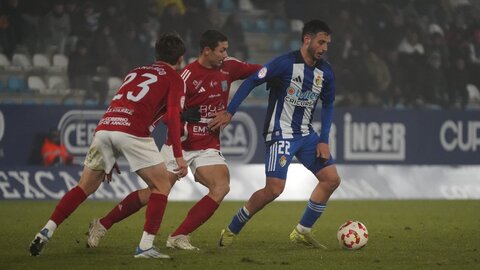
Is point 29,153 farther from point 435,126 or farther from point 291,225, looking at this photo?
point 435,126

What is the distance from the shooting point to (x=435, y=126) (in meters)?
17.5

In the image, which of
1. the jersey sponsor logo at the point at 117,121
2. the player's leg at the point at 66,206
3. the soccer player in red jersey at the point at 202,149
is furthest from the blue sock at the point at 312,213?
the jersey sponsor logo at the point at 117,121

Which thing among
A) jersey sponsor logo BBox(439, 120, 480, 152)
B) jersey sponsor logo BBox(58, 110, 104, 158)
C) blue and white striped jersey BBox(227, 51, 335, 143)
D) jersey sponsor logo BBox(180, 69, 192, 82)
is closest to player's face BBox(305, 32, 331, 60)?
blue and white striped jersey BBox(227, 51, 335, 143)

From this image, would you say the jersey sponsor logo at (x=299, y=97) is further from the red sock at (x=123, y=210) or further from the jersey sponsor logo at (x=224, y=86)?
the red sock at (x=123, y=210)

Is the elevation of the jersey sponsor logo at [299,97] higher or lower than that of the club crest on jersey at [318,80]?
lower

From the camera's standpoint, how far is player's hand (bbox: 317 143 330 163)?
884 centimetres

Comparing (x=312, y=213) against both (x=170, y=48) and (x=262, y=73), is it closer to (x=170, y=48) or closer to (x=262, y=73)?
(x=262, y=73)

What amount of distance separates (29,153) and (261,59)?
16.1 ft

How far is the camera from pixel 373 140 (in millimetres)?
16984

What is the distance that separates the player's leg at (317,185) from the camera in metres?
8.85

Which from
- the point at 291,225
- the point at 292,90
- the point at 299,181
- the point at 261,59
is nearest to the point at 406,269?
the point at 292,90

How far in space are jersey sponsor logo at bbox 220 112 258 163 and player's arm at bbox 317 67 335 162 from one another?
7.02 meters

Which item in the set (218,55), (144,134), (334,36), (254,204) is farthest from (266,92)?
(144,134)

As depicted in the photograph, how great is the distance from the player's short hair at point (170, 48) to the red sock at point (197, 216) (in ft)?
4.51
